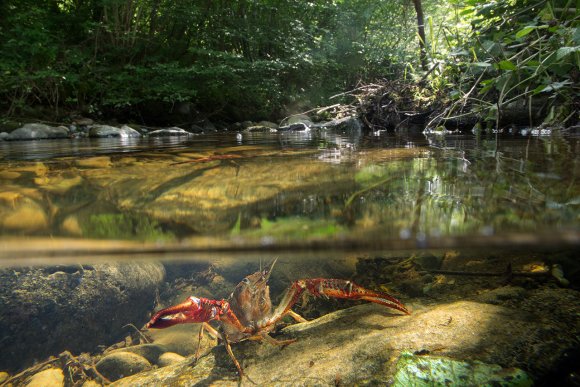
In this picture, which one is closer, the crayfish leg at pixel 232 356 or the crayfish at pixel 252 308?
the crayfish leg at pixel 232 356

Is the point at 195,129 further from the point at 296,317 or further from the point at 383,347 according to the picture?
the point at 383,347

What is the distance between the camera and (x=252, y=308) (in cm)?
273

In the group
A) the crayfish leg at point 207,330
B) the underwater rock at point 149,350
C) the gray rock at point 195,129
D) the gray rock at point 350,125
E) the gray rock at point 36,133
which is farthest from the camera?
the gray rock at point 195,129

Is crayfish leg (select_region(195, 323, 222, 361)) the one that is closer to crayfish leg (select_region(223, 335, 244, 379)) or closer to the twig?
crayfish leg (select_region(223, 335, 244, 379))

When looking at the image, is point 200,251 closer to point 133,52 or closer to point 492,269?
point 492,269

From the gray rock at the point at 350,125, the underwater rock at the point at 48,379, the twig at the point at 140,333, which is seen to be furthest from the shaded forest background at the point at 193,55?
the underwater rock at the point at 48,379

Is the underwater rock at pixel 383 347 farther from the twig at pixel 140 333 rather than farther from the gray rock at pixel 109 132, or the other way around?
the gray rock at pixel 109 132

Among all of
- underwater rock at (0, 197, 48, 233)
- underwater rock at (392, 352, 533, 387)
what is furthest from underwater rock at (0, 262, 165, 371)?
underwater rock at (392, 352, 533, 387)

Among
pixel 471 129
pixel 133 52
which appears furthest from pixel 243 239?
pixel 133 52

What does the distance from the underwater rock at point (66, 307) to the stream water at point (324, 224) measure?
15 mm

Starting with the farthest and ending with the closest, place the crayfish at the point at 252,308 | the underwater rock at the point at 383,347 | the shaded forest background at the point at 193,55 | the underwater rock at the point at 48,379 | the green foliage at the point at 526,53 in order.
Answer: the shaded forest background at the point at 193,55 < the green foliage at the point at 526,53 < the underwater rock at the point at 48,379 < the crayfish at the point at 252,308 < the underwater rock at the point at 383,347

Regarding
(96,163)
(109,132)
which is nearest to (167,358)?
(96,163)

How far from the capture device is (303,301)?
2955 millimetres

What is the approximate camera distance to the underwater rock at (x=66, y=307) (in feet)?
10.4
